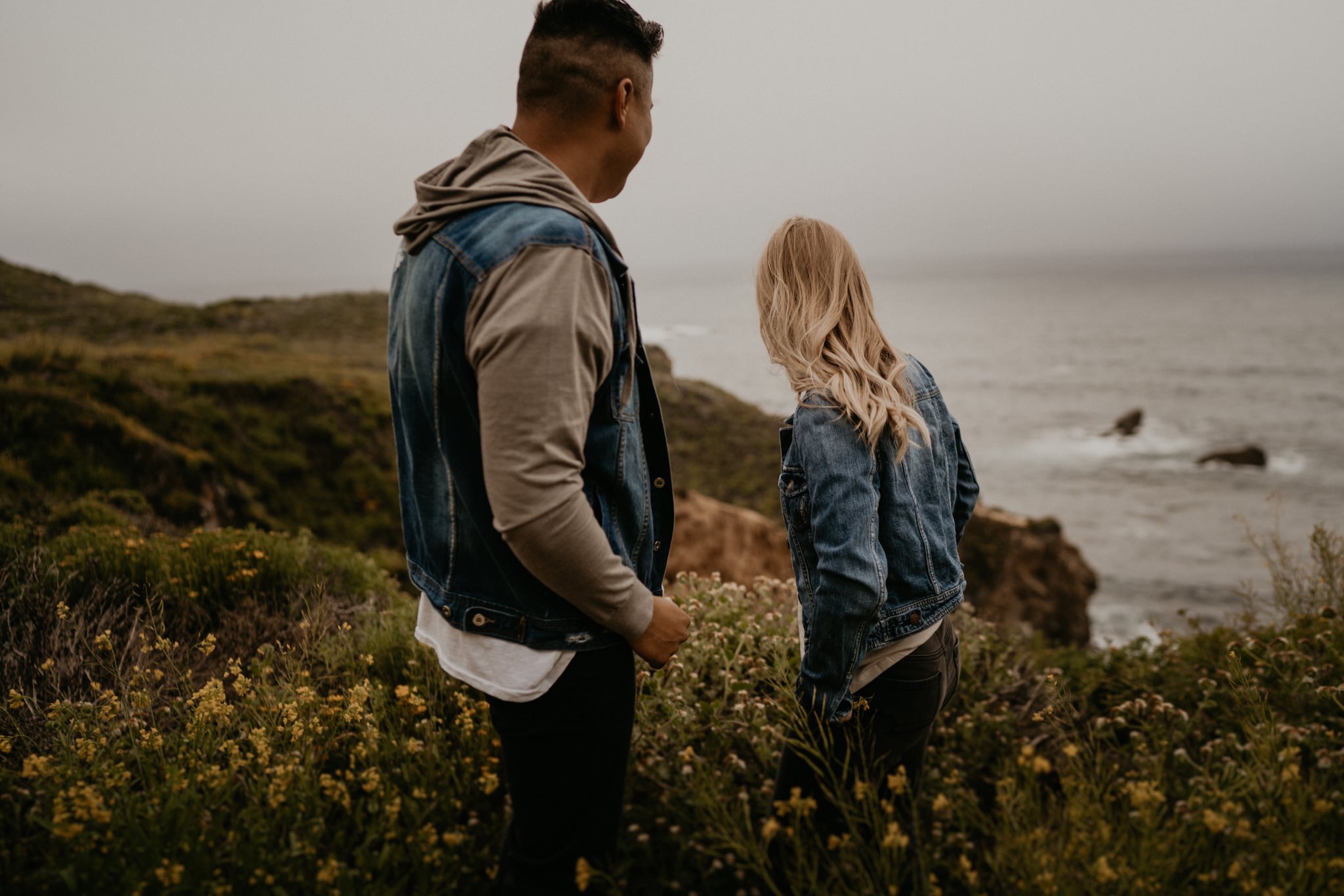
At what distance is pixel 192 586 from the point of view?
4328 mm

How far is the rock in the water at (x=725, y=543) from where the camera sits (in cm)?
1070

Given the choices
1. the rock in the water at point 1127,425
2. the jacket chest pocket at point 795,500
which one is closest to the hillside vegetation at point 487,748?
the jacket chest pocket at point 795,500

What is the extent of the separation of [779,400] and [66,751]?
2641 inches

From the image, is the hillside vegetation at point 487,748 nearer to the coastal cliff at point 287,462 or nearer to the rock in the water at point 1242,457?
the coastal cliff at point 287,462

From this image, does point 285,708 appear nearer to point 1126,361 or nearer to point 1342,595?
point 1342,595

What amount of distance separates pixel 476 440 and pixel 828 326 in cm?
136

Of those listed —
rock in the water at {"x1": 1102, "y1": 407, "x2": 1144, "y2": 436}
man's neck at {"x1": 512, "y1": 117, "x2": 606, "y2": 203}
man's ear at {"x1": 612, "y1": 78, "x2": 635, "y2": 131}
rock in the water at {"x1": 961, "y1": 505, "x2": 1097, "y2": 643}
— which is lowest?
rock in the water at {"x1": 961, "y1": 505, "x2": 1097, "y2": 643}

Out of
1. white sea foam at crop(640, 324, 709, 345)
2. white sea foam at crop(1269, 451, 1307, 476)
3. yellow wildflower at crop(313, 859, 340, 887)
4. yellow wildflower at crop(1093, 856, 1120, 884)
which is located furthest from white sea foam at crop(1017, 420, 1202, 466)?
white sea foam at crop(640, 324, 709, 345)

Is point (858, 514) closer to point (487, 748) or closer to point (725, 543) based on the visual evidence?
point (487, 748)

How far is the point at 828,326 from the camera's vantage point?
2561 millimetres

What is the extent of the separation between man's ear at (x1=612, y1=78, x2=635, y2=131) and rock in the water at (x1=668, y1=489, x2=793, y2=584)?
28.5ft

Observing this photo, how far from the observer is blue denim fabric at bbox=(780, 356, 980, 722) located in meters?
2.24

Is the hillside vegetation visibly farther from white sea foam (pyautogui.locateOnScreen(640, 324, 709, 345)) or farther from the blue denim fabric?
white sea foam (pyautogui.locateOnScreen(640, 324, 709, 345))

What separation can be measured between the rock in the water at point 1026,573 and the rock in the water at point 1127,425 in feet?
126
